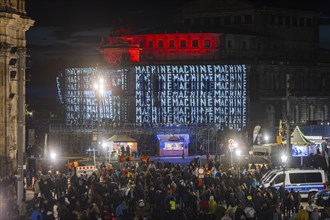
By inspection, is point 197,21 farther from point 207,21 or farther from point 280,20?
point 280,20

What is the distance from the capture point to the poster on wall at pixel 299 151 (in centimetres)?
5874

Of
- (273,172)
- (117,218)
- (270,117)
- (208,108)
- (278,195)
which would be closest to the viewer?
(117,218)

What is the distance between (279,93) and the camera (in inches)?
4756

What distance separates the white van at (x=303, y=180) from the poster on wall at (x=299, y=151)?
1651 cm

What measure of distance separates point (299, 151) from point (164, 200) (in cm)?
2872

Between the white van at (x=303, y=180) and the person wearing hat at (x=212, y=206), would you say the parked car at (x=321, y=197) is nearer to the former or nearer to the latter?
the white van at (x=303, y=180)

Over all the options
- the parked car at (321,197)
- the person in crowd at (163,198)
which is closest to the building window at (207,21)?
Answer: the person in crowd at (163,198)

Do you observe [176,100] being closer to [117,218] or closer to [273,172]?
[273,172]

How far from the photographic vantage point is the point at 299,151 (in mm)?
59000

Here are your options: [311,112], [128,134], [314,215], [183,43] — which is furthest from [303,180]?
[311,112]

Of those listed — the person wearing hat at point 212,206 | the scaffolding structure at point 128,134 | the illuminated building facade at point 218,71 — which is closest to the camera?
the person wearing hat at point 212,206

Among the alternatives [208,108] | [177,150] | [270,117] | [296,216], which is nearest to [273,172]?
[296,216]

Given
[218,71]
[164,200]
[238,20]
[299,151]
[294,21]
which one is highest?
[294,21]

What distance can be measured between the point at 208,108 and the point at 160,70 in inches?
326
